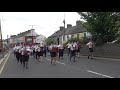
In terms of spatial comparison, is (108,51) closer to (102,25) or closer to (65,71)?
(102,25)

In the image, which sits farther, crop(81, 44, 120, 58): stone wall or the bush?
the bush

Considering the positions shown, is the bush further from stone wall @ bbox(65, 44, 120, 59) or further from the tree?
stone wall @ bbox(65, 44, 120, 59)

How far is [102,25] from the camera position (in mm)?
33062

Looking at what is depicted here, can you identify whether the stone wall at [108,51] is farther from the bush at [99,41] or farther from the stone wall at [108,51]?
the bush at [99,41]

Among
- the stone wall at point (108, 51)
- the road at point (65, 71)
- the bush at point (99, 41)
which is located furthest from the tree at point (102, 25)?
the road at point (65, 71)

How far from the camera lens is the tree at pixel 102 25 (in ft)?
108

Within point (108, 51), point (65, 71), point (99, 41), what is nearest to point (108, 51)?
point (108, 51)

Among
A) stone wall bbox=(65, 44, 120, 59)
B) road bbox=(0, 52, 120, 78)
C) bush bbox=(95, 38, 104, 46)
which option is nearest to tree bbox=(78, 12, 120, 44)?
bush bbox=(95, 38, 104, 46)

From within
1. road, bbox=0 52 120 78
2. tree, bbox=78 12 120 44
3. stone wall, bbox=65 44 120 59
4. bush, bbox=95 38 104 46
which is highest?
tree, bbox=78 12 120 44

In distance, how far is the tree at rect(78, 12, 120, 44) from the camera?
108ft
